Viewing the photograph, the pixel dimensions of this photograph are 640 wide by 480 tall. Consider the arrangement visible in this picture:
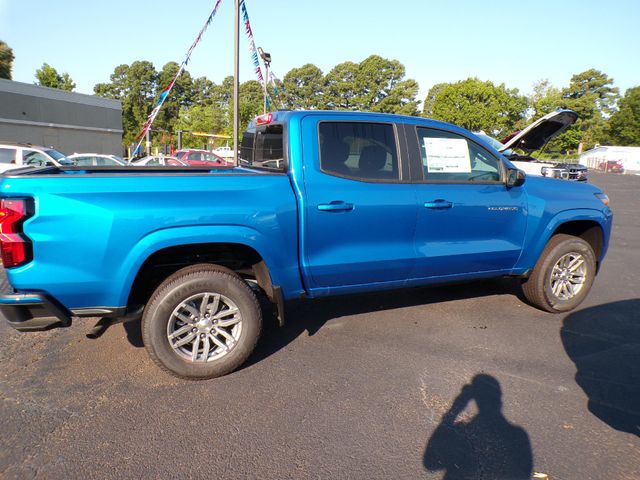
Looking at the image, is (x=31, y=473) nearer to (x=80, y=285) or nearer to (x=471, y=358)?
(x=80, y=285)

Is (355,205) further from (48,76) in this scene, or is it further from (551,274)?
(48,76)

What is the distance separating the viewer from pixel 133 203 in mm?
2807

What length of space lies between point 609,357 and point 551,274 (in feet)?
3.46

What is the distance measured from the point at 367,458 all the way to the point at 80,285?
202 centimetres

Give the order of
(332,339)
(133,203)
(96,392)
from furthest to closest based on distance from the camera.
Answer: (332,339), (96,392), (133,203)

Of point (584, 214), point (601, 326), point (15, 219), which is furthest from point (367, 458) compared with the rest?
point (584, 214)

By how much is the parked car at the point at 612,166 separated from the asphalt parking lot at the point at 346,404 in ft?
181

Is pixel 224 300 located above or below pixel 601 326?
above

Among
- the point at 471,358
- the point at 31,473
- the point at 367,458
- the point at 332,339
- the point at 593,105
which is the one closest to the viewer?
the point at 31,473

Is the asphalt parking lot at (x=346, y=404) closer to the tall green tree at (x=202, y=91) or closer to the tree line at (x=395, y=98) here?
the tree line at (x=395, y=98)

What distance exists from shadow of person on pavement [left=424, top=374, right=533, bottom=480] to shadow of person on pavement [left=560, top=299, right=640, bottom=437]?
26.2 inches

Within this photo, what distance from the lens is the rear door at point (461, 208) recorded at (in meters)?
3.79

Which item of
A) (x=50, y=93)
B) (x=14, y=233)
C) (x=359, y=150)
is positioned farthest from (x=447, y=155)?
(x=50, y=93)

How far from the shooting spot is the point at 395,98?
73938 millimetres
